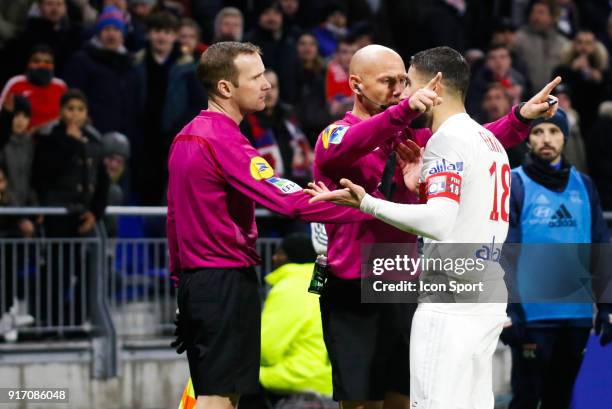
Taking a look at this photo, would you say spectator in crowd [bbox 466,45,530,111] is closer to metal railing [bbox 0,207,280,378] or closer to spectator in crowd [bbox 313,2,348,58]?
spectator in crowd [bbox 313,2,348,58]

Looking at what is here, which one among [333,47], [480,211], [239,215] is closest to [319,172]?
[239,215]

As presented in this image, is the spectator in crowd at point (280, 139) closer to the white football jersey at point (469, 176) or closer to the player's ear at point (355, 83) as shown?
the player's ear at point (355, 83)

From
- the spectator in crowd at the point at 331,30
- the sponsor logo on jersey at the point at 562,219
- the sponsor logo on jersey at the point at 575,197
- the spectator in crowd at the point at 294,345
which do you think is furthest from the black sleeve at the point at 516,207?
the spectator in crowd at the point at 331,30

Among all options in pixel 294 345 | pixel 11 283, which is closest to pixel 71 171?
pixel 11 283

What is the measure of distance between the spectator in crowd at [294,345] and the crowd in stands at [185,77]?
2.50 metres

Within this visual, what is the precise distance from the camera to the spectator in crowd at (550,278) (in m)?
9.14

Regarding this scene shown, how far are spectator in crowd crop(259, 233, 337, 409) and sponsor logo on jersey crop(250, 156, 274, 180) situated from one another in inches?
112

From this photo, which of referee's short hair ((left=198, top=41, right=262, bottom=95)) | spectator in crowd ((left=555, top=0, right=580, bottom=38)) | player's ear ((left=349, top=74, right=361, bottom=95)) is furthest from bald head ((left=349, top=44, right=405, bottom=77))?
spectator in crowd ((left=555, top=0, right=580, bottom=38))

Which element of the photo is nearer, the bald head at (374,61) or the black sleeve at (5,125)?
the bald head at (374,61)

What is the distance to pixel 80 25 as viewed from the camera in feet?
44.0

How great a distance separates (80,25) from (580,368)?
654 cm

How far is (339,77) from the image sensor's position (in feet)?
45.5

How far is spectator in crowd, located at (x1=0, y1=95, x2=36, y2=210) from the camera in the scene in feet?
38.0

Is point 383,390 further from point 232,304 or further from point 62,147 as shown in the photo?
point 62,147
